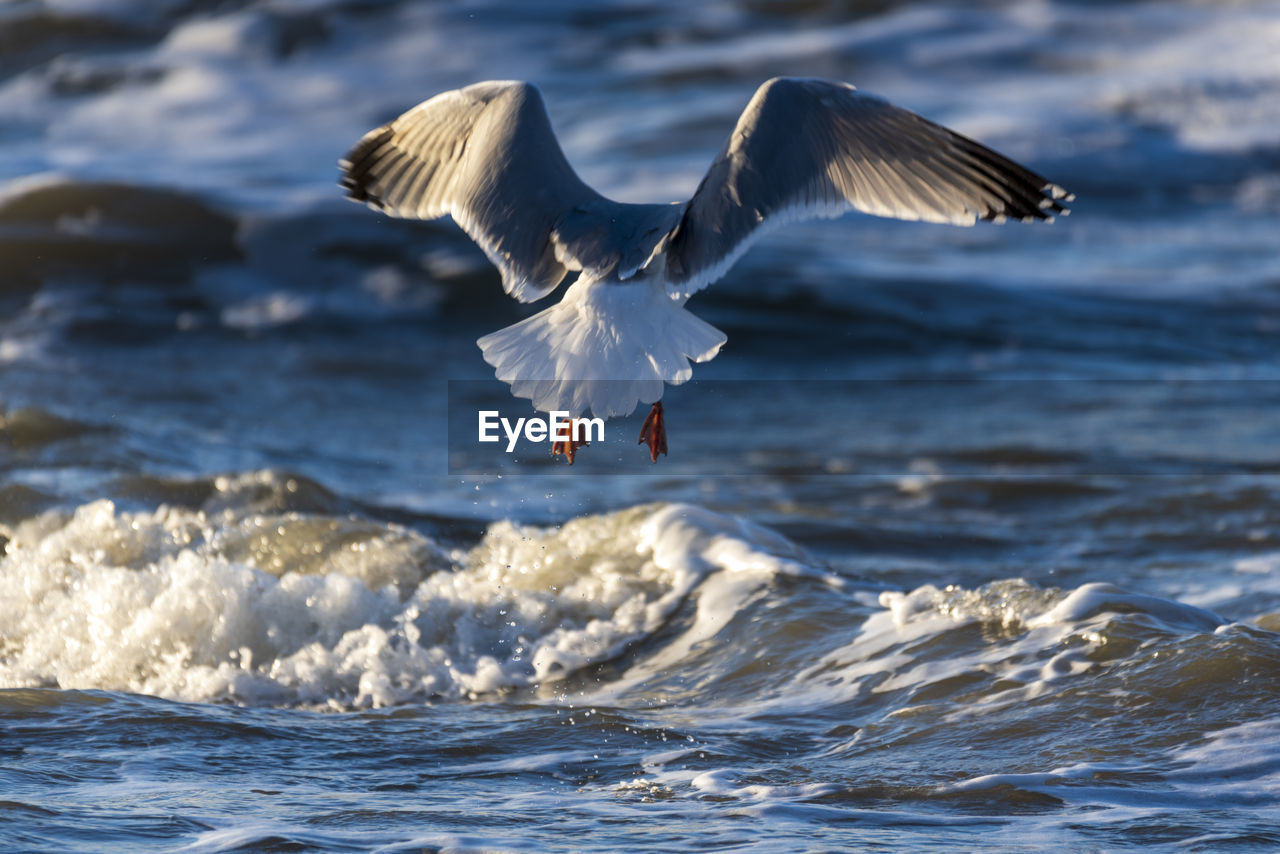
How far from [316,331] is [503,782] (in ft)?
23.6

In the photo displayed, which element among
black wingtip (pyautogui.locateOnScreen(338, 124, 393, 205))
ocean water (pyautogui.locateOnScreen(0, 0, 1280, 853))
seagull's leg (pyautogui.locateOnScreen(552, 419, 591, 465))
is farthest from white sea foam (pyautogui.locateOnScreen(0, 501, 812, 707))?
black wingtip (pyautogui.locateOnScreen(338, 124, 393, 205))

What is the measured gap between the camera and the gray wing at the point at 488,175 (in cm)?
457

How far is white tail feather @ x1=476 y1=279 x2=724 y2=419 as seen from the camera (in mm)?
3926

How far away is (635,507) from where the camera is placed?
610 centimetres

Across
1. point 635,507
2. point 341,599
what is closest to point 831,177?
point 635,507

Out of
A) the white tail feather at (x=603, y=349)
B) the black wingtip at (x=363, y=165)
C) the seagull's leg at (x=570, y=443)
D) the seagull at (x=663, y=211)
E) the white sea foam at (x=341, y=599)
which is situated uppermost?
the black wingtip at (x=363, y=165)

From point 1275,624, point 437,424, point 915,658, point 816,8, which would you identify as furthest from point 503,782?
point 816,8

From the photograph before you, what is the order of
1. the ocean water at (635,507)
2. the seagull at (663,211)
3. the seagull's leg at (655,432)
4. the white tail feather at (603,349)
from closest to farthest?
the ocean water at (635,507)
the white tail feather at (603,349)
the seagull at (663,211)
the seagull's leg at (655,432)

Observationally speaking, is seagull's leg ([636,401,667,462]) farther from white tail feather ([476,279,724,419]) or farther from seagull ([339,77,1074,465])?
white tail feather ([476,279,724,419])

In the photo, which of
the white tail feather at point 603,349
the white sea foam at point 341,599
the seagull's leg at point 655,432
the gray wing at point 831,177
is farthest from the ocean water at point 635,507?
the gray wing at point 831,177

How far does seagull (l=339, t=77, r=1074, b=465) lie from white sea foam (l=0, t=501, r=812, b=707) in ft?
2.69

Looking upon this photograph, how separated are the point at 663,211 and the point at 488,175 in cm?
65

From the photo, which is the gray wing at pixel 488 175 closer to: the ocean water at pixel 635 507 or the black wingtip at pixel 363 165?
the black wingtip at pixel 363 165

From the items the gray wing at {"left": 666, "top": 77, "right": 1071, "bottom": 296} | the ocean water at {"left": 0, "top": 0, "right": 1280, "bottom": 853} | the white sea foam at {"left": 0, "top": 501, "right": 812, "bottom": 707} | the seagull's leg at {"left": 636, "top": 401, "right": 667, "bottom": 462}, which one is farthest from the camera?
the white sea foam at {"left": 0, "top": 501, "right": 812, "bottom": 707}
